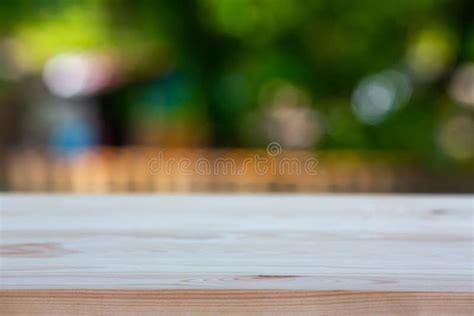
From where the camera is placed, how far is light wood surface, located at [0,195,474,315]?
0.50 meters

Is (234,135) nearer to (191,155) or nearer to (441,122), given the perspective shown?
(191,155)

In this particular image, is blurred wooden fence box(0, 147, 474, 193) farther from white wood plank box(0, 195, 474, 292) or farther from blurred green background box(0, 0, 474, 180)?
white wood plank box(0, 195, 474, 292)

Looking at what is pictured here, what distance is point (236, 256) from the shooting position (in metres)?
0.60

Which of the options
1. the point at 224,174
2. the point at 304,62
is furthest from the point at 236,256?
the point at 304,62

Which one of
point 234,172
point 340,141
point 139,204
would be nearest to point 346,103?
point 340,141

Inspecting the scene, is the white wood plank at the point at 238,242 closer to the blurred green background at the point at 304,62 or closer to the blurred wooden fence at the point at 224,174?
the blurred wooden fence at the point at 224,174

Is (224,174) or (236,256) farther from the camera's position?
(224,174)

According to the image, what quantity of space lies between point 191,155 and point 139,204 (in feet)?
12.4

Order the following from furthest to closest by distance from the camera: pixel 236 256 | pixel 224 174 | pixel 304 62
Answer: pixel 304 62
pixel 224 174
pixel 236 256

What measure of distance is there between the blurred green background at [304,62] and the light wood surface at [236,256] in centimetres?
353

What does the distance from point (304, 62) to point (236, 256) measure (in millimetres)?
4210

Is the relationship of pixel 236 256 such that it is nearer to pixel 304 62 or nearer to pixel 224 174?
pixel 224 174

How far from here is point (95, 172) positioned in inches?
177

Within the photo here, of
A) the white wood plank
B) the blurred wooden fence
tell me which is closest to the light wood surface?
the white wood plank
